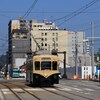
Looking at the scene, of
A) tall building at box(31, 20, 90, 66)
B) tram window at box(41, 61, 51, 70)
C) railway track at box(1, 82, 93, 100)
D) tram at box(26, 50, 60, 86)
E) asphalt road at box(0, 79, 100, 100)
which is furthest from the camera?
tall building at box(31, 20, 90, 66)

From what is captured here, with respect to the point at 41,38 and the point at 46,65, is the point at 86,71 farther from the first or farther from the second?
the point at 46,65

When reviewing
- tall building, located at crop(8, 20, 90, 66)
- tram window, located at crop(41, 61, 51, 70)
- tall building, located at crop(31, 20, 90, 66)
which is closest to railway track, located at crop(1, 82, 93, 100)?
tram window, located at crop(41, 61, 51, 70)

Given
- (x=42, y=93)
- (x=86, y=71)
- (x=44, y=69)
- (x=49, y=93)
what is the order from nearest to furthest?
(x=49, y=93) → (x=42, y=93) → (x=44, y=69) → (x=86, y=71)

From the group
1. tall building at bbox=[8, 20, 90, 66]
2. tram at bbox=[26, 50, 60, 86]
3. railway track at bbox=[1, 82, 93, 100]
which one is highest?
tall building at bbox=[8, 20, 90, 66]

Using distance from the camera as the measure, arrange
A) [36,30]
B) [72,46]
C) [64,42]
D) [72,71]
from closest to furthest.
A: [72,71]
[36,30]
[64,42]
[72,46]

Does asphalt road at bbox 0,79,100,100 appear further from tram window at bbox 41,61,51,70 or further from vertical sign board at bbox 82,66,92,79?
vertical sign board at bbox 82,66,92,79

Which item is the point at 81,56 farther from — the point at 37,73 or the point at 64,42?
the point at 37,73

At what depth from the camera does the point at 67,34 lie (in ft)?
464

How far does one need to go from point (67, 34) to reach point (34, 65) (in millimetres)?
100266

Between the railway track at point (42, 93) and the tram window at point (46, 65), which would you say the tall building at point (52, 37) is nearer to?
the tram window at point (46, 65)

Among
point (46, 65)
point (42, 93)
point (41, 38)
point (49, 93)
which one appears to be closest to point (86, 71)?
point (41, 38)

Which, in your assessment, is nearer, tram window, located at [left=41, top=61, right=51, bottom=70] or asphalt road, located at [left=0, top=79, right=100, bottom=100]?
asphalt road, located at [left=0, top=79, right=100, bottom=100]

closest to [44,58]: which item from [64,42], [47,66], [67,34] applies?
[47,66]

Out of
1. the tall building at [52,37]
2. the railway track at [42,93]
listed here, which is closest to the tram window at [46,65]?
the railway track at [42,93]
